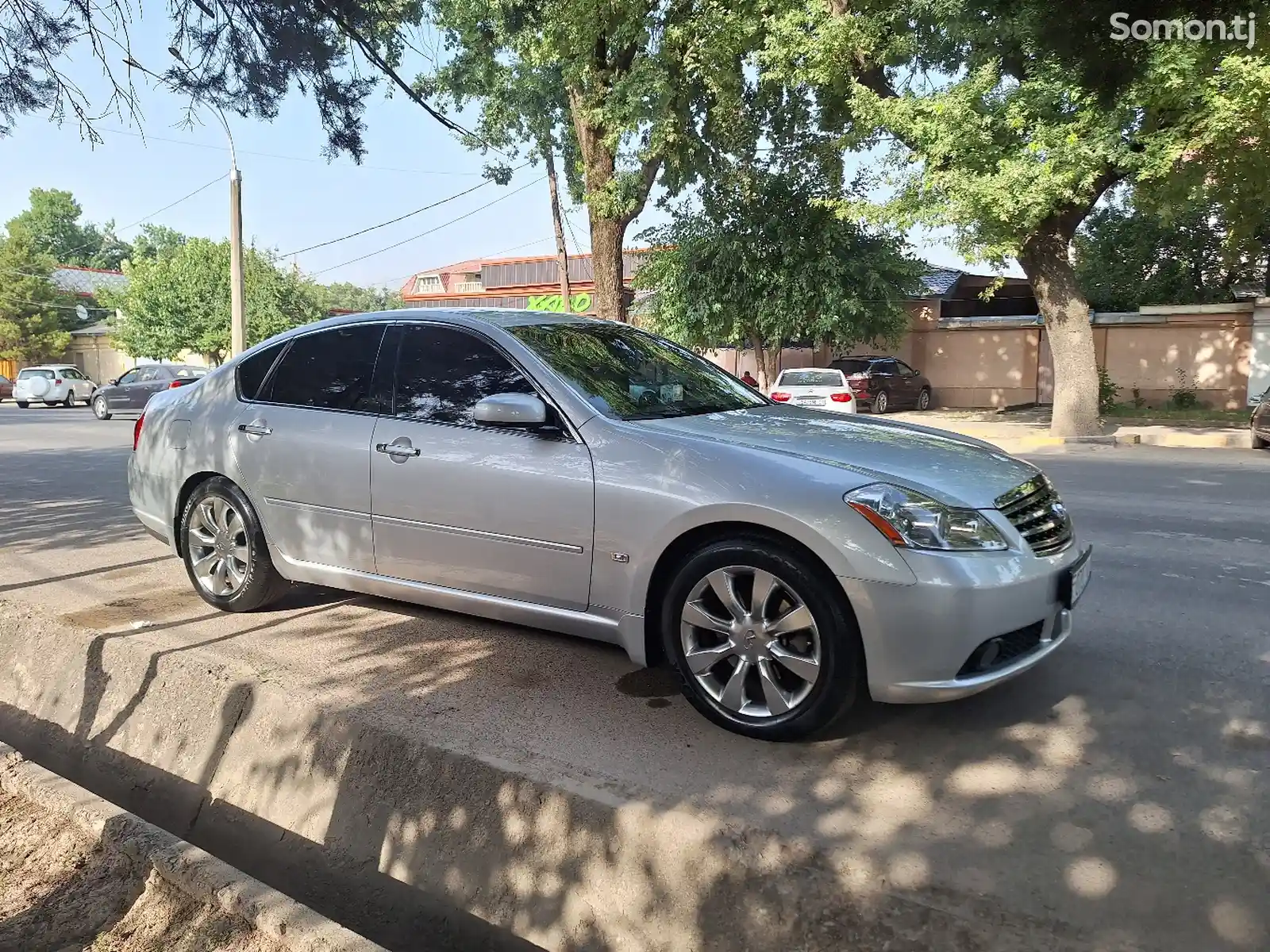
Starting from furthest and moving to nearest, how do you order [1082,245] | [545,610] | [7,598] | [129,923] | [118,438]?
[1082,245] → [118,438] → [7,598] → [545,610] → [129,923]

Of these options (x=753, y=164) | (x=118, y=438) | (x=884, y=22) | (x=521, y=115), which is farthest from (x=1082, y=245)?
(x=118, y=438)

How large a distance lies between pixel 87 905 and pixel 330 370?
258cm

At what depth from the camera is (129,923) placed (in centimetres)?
286

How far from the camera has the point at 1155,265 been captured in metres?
27.4

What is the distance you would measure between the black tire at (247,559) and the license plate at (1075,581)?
144 inches

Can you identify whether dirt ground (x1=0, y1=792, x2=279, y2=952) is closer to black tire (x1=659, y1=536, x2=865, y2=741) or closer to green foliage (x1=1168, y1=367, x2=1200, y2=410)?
black tire (x1=659, y1=536, x2=865, y2=741)

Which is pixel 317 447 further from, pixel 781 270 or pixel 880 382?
pixel 880 382

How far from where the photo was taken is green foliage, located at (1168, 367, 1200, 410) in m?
24.1

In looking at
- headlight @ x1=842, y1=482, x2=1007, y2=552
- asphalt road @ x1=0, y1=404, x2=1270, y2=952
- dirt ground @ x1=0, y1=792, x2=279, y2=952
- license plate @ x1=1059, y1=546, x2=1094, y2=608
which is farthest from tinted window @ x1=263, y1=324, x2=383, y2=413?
license plate @ x1=1059, y1=546, x2=1094, y2=608

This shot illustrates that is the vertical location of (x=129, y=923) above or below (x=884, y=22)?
below

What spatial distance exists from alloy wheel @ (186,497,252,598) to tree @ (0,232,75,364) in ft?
169

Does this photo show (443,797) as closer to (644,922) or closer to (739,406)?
(644,922)

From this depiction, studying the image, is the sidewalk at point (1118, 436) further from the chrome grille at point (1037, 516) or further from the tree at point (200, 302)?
the tree at point (200, 302)

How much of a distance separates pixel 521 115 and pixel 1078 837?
22.0 m
